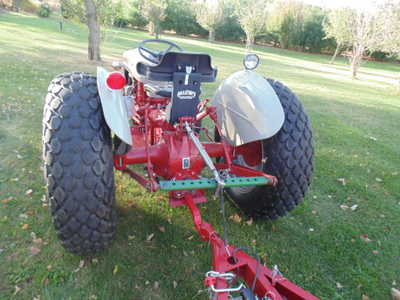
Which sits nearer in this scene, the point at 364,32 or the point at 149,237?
the point at 149,237

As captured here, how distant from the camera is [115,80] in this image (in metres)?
2.13

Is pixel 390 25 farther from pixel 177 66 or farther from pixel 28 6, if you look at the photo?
pixel 28 6

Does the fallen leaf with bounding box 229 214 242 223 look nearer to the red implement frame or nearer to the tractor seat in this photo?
the red implement frame

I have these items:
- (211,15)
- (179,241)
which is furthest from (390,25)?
(211,15)

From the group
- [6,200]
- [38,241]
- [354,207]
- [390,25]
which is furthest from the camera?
[390,25]

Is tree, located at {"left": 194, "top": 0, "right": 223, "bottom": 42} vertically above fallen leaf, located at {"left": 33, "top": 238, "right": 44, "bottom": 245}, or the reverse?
tree, located at {"left": 194, "top": 0, "right": 223, "bottom": 42}

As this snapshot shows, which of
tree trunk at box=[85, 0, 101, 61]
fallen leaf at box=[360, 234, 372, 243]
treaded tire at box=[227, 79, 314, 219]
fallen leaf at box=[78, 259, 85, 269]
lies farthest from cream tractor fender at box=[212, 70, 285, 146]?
tree trunk at box=[85, 0, 101, 61]

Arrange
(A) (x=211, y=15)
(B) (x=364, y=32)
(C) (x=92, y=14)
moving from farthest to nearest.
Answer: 1. (A) (x=211, y=15)
2. (B) (x=364, y=32)
3. (C) (x=92, y=14)

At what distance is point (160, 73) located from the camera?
2.23m

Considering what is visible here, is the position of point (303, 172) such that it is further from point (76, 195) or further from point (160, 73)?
point (76, 195)

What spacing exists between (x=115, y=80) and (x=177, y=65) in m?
0.45

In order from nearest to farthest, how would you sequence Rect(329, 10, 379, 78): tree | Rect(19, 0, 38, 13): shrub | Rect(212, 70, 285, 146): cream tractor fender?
1. Rect(212, 70, 285, 146): cream tractor fender
2. Rect(329, 10, 379, 78): tree
3. Rect(19, 0, 38, 13): shrub

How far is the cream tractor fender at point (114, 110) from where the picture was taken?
203 centimetres

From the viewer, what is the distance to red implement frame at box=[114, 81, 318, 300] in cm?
168
